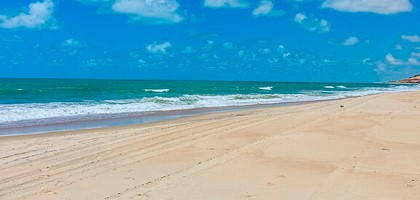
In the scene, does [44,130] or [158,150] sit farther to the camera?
[44,130]

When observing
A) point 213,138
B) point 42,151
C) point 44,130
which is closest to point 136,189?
point 42,151

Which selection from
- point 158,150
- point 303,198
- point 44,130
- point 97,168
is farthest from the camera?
point 44,130

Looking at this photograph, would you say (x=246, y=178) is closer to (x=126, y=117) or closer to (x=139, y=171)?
(x=139, y=171)

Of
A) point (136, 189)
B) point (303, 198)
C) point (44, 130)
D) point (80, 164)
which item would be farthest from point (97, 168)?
point (44, 130)

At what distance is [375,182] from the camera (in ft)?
20.3

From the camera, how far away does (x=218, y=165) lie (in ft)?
24.2

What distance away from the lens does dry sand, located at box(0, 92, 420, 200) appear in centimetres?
579

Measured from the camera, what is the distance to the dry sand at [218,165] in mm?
5785

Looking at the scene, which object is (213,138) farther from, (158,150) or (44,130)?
(44,130)

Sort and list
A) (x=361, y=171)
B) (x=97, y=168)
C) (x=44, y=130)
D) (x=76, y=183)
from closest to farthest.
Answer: (x=76, y=183) → (x=361, y=171) → (x=97, y=168) → (x=44, y=130)

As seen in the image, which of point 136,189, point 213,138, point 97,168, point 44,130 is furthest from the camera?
point 44,130

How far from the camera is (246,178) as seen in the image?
6465 millimetres

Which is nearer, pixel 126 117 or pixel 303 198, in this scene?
pixel 303 198

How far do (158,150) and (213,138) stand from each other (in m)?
1.92
